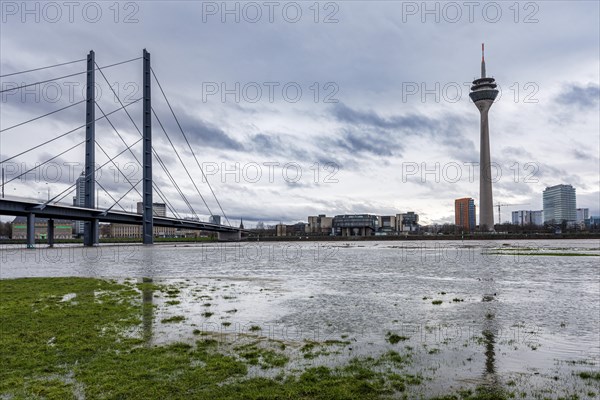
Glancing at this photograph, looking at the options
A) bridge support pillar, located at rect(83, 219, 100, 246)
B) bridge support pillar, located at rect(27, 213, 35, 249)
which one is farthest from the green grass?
bridge support pillar, located at rect(83, 219, 100, 246)

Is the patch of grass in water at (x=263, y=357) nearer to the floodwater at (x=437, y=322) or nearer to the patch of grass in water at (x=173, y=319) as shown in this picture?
the floodwater at (x=437, y=322)

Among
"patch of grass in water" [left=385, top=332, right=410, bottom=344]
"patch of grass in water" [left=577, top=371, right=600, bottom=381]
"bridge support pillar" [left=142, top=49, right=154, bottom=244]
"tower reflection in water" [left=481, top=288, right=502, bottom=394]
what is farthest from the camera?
"bridge support pillar" [left=142, top=49, right=154, bottom=244]

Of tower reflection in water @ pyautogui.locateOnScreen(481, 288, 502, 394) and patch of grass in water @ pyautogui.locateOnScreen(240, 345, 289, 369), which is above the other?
patch of grass in water @ pyautogui.locateOnScreen(240, 345, 289, 369)

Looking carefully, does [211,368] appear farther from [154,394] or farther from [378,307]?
[378,307]

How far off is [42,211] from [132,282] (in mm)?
69129

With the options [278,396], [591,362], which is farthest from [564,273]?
[278,396]

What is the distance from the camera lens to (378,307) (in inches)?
671

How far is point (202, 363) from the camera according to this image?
957 centimetres

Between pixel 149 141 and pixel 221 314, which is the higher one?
pixel 149 141

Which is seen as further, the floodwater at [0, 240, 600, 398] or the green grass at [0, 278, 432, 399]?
the floodwater at [0, 240, 600, 398]

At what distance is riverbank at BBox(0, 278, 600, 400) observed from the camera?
7980 millimetres

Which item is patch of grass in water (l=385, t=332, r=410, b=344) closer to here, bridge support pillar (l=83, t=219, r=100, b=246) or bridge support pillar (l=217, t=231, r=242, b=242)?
bridge support pillar (l=83, t=219, r=100, b=246)

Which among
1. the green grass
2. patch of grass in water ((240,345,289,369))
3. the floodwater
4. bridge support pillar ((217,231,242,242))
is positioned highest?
the green grass

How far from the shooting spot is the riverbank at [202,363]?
7.98 metres
